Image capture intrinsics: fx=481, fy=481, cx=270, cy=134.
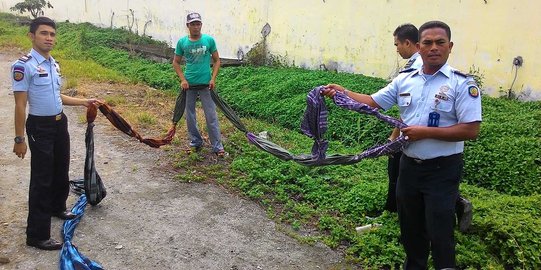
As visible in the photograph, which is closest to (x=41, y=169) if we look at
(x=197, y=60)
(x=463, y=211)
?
(x=197, y=60)

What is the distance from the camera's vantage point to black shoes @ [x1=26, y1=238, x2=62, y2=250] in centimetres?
393

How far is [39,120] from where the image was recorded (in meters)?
3.89

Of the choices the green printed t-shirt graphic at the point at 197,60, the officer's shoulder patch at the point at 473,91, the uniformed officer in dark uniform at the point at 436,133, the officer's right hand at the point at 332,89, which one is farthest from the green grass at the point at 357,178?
the officer's shoulder patch at the point at 473,91

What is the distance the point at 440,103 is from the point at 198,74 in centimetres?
369

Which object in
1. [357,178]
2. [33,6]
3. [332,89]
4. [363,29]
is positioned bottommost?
[357,178]

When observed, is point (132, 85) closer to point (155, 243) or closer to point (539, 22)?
point (155, 243)

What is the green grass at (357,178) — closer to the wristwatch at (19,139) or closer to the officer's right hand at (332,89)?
the officer's right hand at (332,89)

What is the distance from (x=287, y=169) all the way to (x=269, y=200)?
2.29 ft

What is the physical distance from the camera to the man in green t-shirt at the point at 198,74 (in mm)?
6016

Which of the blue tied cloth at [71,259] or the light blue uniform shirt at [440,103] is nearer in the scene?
the light blue uniform shirt at [440,103]

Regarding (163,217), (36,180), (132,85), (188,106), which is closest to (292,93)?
(188,106)

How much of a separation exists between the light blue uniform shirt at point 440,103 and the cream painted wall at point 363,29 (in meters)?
5.32

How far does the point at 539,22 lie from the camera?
7.21 metres

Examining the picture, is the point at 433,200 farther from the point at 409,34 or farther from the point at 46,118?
the point at 46,118
